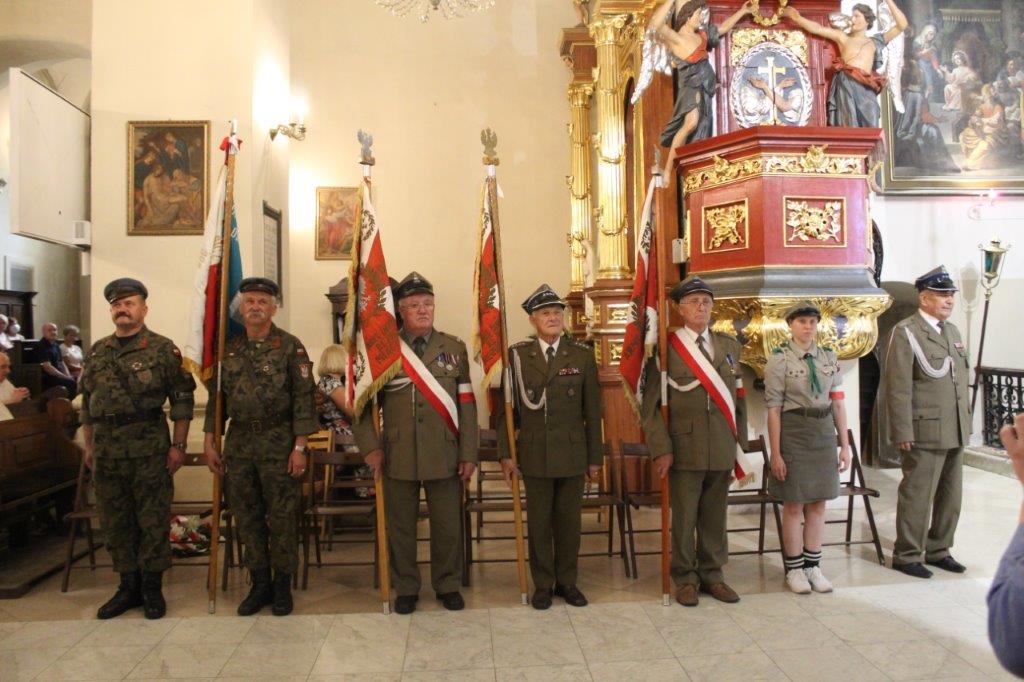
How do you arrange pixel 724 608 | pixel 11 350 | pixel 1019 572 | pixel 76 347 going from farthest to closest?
pixel 76 347 → pixel 11 350 → pixel 724 608 → pixel 1019 572

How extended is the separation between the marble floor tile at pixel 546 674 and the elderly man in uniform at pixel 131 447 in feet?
5.86

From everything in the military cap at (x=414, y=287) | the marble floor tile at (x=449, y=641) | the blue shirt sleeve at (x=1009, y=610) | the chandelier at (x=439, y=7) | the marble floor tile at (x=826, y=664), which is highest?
the chandelier at (x=439, y=7)

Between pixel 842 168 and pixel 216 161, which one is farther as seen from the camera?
pixel 216 161

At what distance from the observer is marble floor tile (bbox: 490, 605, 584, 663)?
310cm

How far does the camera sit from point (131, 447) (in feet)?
11.9

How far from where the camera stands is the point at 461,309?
891cm

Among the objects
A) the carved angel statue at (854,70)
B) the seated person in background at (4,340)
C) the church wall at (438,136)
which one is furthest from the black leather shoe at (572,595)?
the seated person in background at (4,340)

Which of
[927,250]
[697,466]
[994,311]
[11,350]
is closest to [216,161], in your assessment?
[11,350]

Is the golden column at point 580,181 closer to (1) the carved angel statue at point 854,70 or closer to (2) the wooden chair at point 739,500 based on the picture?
(1) the carved angel statue at point 854,70

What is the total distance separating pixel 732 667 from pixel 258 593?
223 centimetres

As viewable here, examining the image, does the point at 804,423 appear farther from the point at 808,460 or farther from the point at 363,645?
the point at 363,645

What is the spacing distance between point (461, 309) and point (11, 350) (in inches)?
178

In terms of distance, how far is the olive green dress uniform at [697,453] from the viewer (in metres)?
3.68

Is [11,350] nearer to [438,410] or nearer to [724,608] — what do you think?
[438,410]
